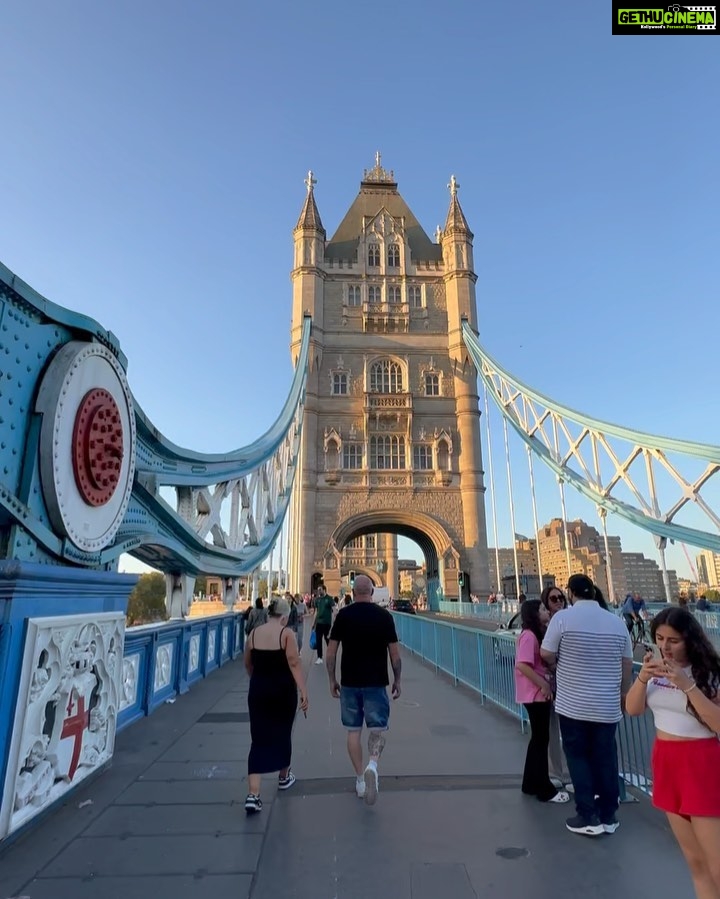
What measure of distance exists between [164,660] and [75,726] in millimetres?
3246

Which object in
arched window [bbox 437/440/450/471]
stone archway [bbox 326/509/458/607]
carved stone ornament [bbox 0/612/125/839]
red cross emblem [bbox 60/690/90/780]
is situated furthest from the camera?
arched window [bbox 437/440/450/471]

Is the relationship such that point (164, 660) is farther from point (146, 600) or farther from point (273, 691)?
point (146, 600)

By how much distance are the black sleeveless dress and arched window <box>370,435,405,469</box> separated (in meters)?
27.7

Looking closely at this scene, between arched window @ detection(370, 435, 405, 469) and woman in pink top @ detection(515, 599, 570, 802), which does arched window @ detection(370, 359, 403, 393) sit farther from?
woman in pink top @ detection(515, 599, 570, 802)

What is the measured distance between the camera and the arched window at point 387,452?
104ft

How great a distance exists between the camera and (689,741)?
6.85 feet

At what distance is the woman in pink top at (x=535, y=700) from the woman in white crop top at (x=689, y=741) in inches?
62.3

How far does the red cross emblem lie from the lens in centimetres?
346

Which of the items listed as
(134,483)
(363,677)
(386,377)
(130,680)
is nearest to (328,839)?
(363,677)

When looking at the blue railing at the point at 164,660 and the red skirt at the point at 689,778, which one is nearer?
the red skirt at the point at 689,778

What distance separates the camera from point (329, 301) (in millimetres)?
34469

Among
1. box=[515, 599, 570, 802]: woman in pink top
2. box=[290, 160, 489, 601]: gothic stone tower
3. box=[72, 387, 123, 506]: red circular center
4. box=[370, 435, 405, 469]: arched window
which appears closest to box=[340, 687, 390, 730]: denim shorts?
box=[515, 599, 570, 802]: woman in pink top

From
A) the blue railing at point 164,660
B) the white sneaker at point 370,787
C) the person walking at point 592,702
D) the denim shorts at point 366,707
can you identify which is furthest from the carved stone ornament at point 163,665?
the person walking at point 592,702

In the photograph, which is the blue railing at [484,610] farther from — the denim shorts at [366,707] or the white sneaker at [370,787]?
the white sneaker at [370,787]
